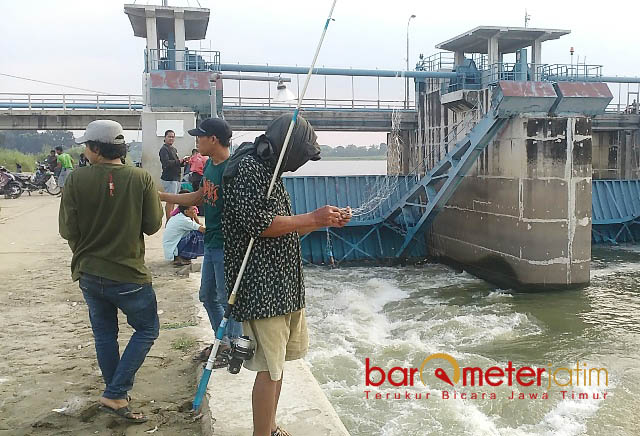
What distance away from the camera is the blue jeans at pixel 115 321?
10.3ft

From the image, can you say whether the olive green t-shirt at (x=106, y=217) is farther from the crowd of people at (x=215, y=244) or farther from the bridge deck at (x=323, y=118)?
the bridge deck at (x=323, y=118)

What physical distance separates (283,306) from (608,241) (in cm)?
1885

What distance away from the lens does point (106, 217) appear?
3.10 m

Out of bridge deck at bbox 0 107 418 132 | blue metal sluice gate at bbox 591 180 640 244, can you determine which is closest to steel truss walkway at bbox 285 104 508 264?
bridge deck at bbox 0 107 418 132

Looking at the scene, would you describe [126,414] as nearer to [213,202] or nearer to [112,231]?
[112,231]

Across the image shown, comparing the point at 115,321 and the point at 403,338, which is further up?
the point at 115,321

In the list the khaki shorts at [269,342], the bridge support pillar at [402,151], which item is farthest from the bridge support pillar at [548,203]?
the khaki shorts at [269,342]

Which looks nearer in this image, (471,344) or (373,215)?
(471,344)

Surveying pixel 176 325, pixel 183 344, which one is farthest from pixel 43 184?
pixel 183 344

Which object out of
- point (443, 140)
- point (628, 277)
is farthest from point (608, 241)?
point (443, 140)

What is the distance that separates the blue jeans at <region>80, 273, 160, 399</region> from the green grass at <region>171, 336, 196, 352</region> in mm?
1167

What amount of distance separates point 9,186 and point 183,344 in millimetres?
15932

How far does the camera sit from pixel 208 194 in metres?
3.70

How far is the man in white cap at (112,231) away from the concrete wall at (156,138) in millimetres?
10873
